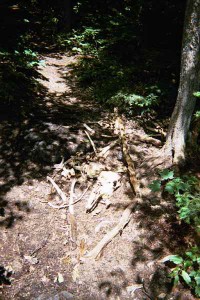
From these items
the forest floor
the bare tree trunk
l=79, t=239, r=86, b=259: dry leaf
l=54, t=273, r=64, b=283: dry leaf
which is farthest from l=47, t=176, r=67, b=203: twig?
the bare tree trunk

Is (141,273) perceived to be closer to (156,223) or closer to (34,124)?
(156,223)

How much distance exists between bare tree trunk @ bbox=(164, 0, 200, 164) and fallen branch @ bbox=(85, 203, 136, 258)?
1289 millimetres

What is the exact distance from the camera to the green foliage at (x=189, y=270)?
330cm

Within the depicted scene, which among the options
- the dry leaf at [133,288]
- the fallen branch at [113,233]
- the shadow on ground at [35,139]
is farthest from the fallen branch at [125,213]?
the shadow on ground at [35,139]

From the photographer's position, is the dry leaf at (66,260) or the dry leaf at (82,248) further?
the dry leaf at (82,248)

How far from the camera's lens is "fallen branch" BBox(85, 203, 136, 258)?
404cm

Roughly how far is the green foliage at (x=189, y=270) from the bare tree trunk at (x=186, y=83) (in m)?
1.83

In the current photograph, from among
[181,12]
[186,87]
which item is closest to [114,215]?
[186,87]

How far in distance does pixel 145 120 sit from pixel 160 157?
208 centimetres

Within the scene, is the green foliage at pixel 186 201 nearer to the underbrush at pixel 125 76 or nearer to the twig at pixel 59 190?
the twig at pixel 59 190

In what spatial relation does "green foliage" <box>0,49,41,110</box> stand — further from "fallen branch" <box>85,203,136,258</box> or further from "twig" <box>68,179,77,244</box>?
"fallen branch" <box>85,203,136,258</box>

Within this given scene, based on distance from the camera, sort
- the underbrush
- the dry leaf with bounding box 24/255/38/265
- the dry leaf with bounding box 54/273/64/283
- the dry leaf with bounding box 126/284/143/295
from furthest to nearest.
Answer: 1. the underbrush
2. the dry leaf with bounding box 24/255/38/265
3. the dry leaf with bounding box 54/273/64/283
4. the dry leaf with bounding box 126/284/143/295

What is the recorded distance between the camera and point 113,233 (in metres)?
4.29

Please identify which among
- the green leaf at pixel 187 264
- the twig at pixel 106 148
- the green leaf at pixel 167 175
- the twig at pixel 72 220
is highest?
the green leaf at pixel 167 175
